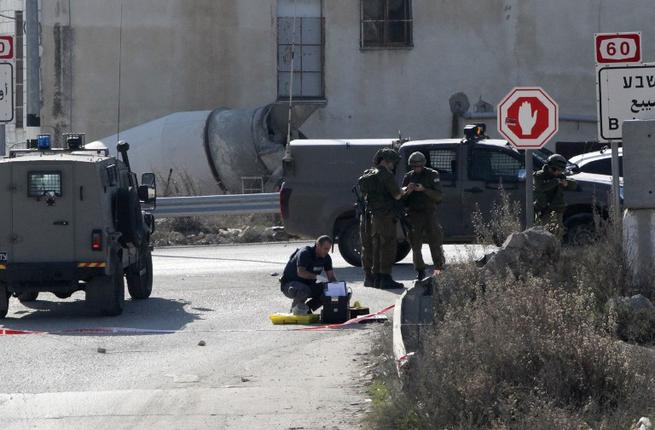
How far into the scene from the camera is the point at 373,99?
3497 cm

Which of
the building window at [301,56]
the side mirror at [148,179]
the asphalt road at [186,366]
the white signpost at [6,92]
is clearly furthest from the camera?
the building window at [301,56]

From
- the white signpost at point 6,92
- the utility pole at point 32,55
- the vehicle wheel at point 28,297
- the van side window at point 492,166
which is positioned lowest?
the vehicle wheel at point 28,297

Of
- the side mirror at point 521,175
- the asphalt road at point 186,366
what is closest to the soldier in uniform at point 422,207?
the asphalt road at point 186,366

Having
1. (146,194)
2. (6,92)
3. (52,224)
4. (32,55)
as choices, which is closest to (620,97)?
(52,224)

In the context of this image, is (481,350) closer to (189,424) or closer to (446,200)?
(189,424)

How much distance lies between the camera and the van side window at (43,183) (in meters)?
13.8

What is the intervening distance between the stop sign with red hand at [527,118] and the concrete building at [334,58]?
18.3m

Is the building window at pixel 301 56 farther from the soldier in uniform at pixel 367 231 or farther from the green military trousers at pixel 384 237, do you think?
the green military trousers at pixel 384 237

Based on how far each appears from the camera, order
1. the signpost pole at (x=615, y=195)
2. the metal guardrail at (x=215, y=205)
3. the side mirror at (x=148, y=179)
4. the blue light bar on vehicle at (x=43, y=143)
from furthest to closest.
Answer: the metal guardrail at (x=215, y=205)
the side mirror at (x=148, y=179)
the blue light bar on vehicle at (x=43, y=143)
the signpost pole at (x=615, y=195)

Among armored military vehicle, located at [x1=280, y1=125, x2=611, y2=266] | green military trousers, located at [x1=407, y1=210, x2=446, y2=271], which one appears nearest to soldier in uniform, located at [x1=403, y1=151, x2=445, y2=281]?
green military trousers, located at [x1=407, y1=210, x2=446, y2=271]

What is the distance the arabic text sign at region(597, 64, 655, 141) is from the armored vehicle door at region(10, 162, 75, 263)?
5840 mm

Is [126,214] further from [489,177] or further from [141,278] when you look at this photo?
[489,177]

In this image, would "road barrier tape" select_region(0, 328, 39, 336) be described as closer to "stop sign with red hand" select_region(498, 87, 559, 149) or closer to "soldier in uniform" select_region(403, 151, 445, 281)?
"soldier in uniform" select_region(403, 151, 445, 281)

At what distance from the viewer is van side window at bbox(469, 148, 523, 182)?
1772cm
